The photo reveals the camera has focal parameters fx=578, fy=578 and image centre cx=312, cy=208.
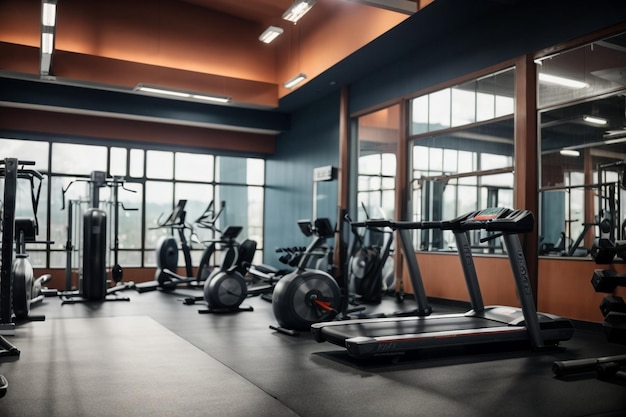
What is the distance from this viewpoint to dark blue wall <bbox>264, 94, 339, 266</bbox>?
36.1 ft

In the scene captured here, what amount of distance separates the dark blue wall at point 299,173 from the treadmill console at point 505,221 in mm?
5911

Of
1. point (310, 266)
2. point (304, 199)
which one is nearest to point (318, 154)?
point (304, 199)

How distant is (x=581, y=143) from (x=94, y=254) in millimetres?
6452

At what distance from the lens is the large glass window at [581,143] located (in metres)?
5.80

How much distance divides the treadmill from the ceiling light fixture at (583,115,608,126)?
78.9 inches

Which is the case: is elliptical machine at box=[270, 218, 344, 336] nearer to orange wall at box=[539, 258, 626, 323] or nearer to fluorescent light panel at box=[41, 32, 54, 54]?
orange wall at box=[539, 258, 626, 323]

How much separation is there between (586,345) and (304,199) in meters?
7.37

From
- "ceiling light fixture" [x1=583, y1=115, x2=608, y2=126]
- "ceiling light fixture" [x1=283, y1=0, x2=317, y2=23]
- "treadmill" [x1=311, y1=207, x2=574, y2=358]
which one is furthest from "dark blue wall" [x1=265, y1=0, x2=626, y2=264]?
"treadmill" [x1=311, y1=207, x2=574, y2=358]

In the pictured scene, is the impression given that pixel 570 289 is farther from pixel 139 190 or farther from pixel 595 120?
pixel 139 190

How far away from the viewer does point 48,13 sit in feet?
24.3

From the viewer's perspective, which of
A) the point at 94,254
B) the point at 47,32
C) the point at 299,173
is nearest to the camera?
the point at 47,32

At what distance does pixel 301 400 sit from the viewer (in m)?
3.25

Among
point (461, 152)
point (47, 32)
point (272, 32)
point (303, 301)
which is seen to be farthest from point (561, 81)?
point (47, 32)

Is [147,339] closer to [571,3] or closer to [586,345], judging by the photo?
[586,345]
